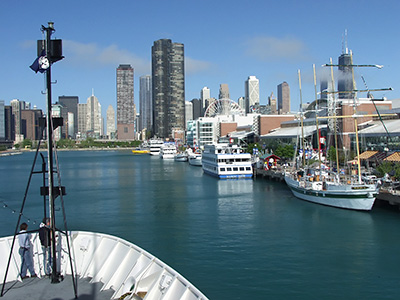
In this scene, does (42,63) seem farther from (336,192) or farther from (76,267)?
(336,192)

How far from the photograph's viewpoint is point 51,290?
912 cm

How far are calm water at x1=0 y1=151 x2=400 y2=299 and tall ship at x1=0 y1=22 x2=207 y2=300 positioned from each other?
21.9ft

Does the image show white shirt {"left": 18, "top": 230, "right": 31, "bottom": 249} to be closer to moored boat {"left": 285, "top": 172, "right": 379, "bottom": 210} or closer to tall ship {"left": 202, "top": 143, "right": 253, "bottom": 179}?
moored boat {"left": 285, "top": 172, "right": 379, "bottom": 210}

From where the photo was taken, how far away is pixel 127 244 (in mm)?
10328

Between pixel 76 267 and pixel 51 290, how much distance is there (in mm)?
1250

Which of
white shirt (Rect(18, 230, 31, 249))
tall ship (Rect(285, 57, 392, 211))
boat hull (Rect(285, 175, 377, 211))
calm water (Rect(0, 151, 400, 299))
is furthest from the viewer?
tall ship (Rect(285, 57, 392, 211))

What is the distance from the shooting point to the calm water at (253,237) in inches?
671

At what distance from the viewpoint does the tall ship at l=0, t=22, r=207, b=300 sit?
8.64m

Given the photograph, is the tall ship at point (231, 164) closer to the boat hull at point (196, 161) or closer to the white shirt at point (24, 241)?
the boat hull at point (196, 161)

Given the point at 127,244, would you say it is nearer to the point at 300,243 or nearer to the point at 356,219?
the point at 300,243

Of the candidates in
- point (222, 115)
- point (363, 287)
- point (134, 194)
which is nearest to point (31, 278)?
point (363, 287)

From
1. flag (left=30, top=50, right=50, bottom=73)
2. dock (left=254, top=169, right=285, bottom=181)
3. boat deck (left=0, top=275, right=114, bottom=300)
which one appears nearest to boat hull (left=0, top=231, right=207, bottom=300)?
boat deck (left=0, top=275, right=114, bottom=300)

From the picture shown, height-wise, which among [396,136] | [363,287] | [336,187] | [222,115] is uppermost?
[222,115]

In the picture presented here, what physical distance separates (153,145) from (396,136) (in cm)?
12317
